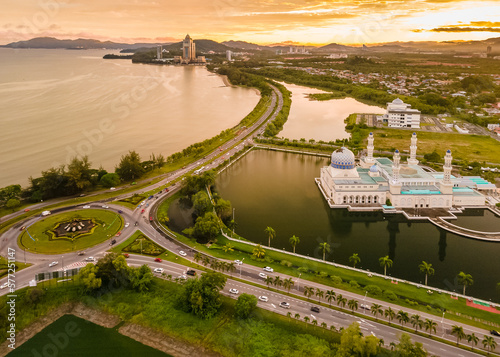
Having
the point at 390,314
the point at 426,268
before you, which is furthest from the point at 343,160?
the point at 390,314

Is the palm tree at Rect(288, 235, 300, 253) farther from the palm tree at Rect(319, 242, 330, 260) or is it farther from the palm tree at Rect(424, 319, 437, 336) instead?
the palm tree at Rect(424, 319, 437, 336)

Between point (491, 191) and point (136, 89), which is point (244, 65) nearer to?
point (136, 89)

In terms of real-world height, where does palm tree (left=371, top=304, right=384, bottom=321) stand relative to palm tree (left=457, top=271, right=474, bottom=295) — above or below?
below

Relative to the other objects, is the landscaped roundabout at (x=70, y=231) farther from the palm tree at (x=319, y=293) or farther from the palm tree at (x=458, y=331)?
the palm tree at (x=458, y=331)

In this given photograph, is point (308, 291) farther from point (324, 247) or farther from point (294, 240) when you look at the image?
point (294, 240)

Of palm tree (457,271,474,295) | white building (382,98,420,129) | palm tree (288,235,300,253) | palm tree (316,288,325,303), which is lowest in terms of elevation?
palm tree (316,288,325,303)

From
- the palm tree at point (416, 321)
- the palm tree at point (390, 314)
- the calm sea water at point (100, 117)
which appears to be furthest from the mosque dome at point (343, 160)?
the calm sea water at point (100, 117)

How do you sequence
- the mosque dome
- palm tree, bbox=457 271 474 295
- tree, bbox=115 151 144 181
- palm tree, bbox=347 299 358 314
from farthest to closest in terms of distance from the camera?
tree, bbox=115 151 144 181, the mosque dome, palm tree, bbox=457 271 474 295, palm tree, bbox=347 299 358 314

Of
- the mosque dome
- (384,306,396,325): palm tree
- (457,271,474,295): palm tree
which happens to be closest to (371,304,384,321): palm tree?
(384,306,396,325): palm tree
